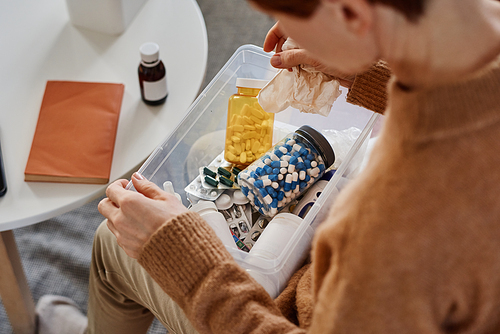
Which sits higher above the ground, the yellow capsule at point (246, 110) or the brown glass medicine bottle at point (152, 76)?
the yellow capsule at point (246, 110)

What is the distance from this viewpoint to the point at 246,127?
0.82m

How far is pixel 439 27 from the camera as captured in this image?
324 mm

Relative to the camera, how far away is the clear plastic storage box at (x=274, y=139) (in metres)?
0.65

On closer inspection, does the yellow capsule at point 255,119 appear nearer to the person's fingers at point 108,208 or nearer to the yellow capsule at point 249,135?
the yellow capsule at point 249,135

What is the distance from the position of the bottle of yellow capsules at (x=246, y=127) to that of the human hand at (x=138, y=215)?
214mm

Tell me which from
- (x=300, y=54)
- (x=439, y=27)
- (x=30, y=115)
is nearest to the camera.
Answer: (x=439, y=27)

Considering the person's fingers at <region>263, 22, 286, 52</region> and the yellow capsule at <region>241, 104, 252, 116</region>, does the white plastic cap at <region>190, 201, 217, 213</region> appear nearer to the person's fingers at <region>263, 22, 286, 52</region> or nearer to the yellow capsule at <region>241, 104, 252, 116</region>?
the yellow capsule at <region>241, 104, 252, 116</region>

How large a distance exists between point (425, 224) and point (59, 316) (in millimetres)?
1054

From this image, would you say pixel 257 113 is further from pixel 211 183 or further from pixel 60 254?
pixel 60 254

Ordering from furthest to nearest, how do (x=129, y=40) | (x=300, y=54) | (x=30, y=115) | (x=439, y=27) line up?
(x=129, y=40)
(x=30, y=115)
(x=300, y=54)
(x=439, y=27)

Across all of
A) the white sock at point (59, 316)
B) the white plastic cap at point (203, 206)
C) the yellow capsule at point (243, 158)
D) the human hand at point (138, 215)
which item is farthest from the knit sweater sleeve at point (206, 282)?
the white sock at point (59, 316)

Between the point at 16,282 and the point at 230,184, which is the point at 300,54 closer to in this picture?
the point at 230,184

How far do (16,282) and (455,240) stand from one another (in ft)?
2.95

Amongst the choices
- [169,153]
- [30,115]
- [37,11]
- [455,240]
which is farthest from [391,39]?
[37,11]
